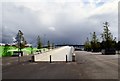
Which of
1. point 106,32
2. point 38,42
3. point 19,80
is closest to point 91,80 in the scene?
point 19,80

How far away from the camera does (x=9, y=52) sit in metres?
80.5

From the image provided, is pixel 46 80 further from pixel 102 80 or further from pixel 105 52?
pixel 105 52

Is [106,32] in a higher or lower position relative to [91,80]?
higher

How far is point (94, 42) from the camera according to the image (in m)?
146

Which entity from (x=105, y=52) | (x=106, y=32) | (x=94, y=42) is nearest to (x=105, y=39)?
(x=106, y=32)

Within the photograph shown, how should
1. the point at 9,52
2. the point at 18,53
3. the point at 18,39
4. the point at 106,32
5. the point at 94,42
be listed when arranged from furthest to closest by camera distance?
1. the point at 94,42
2. the point at 18,39
3. the point at 106,32
4. the point at 9,52
5. the point at 18,53

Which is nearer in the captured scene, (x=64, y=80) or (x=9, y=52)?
(x=64, y=80)

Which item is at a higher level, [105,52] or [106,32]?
[106,32]

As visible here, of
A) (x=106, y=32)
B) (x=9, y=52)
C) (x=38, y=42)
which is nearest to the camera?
(x=9, y=52)

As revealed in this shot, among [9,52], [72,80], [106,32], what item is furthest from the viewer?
[106,32]

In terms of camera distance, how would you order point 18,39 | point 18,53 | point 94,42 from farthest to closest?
point 94,42 < point 18,39 < point 18,53

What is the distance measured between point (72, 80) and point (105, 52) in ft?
204

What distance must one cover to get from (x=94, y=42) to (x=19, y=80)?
13090 cm

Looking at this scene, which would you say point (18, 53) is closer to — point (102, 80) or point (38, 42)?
point (102, 80)
